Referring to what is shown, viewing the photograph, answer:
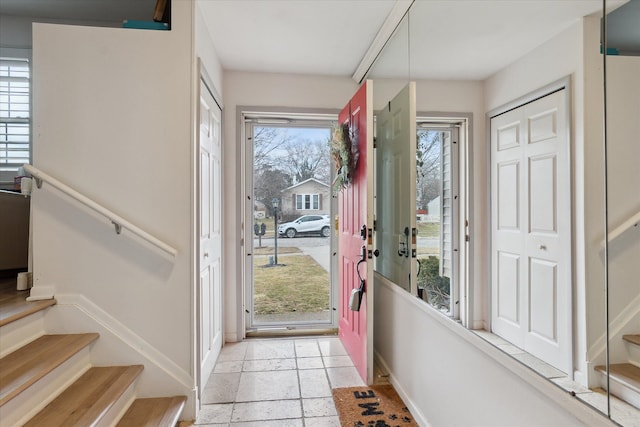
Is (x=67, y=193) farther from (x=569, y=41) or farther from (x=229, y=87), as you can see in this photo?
(x=569, y=41)

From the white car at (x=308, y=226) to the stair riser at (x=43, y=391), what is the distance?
1950mm

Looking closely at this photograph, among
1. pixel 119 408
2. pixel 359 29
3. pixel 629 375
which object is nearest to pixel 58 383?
pixel 119 408

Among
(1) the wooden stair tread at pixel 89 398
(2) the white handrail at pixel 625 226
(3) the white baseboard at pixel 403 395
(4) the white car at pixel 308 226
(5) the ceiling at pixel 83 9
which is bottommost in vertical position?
(3) the white baseboard at pixel 403 395

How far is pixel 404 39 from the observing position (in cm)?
223

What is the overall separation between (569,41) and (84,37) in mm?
2442

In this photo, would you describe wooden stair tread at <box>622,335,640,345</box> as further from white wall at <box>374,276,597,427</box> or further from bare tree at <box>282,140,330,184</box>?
bare tree at <box>282,140,330,184</box>

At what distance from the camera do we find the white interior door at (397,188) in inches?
82.8

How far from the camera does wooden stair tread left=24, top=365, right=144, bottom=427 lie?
148 cm

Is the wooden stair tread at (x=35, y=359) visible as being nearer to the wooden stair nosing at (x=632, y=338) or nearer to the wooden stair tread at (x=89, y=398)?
the wooden stair tread at (x=89, y=398)

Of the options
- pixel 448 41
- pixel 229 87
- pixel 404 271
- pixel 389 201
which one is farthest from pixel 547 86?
pixel 229 87

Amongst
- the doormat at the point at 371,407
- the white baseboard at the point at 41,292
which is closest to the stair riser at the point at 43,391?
the white baseboard at the point at 41,292

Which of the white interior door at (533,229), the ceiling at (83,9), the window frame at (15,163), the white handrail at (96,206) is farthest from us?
the window frame at (15,163)

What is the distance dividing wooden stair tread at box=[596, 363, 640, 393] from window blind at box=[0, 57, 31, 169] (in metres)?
3.94

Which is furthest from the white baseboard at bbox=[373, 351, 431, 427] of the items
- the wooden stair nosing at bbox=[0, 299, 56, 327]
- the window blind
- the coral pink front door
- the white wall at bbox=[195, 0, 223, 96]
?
the window blind
